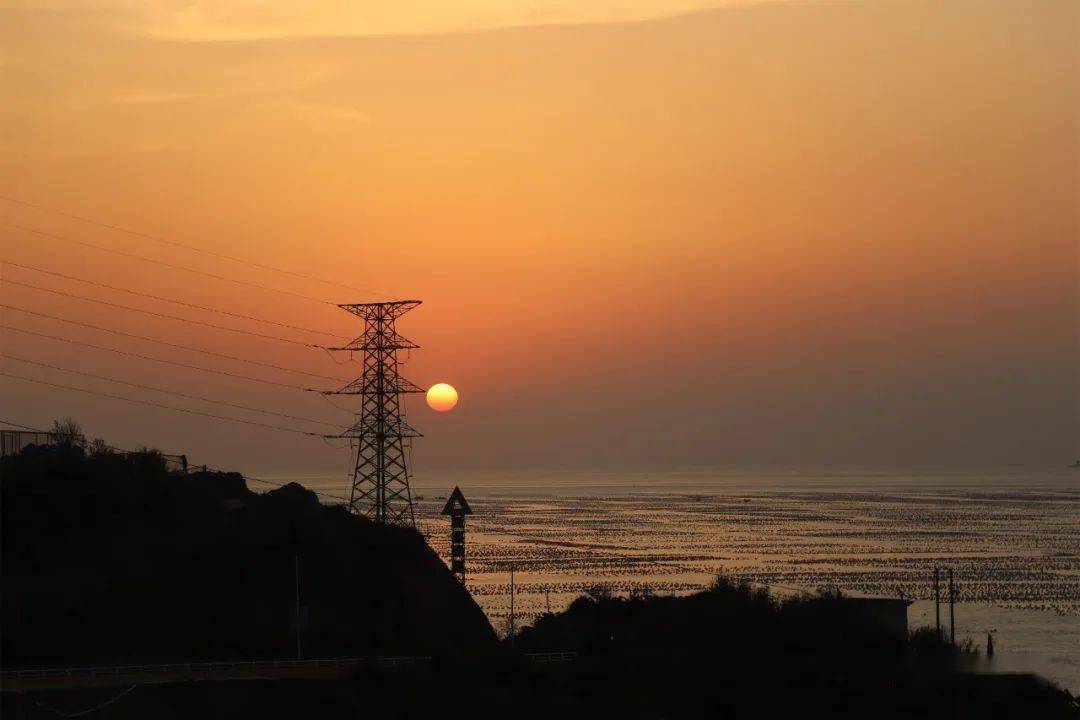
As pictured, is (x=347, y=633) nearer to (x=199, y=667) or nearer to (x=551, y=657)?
(x=199, y=667)

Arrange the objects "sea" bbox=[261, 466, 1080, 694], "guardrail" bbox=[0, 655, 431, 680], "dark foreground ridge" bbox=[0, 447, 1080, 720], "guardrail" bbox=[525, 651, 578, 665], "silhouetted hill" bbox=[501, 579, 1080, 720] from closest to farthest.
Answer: "dark foreground ridge" bbox=[0, 447, 1080, 720] < "guardrail" bbox=[0, 655, 431, 680] < "silhouetted hill" bbox=[501, 579, 1080, 720] < "guardrail" bbox=[525, 651, 578, 665] < "sea" bbox=[261, 466, 1080, 694]

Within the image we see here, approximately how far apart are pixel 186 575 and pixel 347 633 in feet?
19.9

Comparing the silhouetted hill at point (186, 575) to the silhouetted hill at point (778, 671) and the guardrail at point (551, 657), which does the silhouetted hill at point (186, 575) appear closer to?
the guardrail at point (551, 657)

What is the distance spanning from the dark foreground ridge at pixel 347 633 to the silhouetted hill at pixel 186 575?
0.08 meters

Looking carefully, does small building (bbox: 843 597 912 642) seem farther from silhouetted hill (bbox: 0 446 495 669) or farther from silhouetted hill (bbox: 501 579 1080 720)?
silhouetted hill (bbox: 0 446 495 669)

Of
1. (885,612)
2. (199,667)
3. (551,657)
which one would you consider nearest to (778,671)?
(551,657)

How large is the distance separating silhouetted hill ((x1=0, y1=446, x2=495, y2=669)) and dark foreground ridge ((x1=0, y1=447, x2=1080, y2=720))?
0.08 metres

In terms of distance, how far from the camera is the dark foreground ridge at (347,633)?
32.1m

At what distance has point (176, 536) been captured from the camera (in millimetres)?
46531

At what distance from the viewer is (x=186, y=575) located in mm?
43344

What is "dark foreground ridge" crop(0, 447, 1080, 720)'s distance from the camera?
32062mm

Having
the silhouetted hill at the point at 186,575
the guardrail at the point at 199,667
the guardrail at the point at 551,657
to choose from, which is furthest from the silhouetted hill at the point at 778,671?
the silhouetted hill at the point at 186,575

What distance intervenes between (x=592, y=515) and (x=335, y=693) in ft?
465

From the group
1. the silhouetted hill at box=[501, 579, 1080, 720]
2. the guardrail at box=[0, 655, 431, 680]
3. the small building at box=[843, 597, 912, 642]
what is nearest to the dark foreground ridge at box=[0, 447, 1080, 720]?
the silhouetted hill at box=[501, 579, 1080, 720]
